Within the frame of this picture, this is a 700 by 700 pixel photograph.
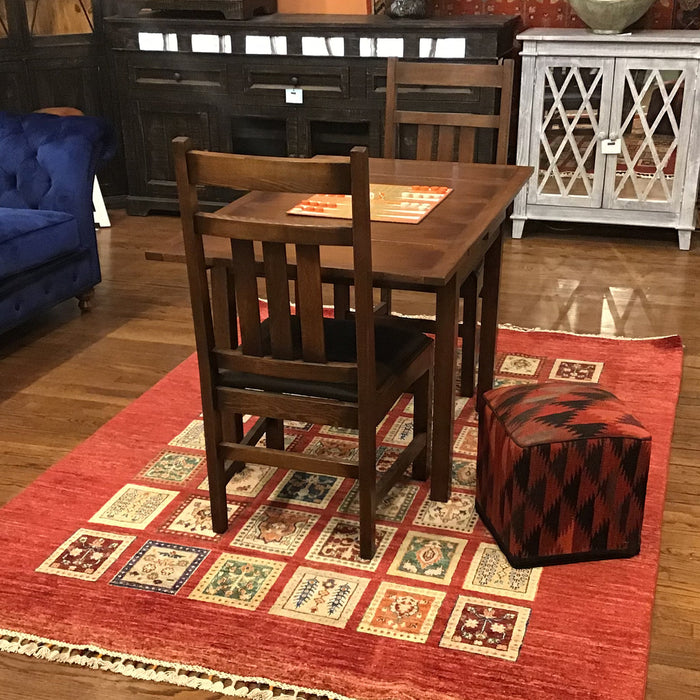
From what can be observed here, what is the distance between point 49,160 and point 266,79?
1405mm

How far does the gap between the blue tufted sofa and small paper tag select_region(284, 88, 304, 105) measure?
1123 millimetres

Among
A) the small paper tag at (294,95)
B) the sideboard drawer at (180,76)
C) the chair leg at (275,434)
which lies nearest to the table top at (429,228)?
the chair leg at (275,434)

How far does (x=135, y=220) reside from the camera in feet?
17.2

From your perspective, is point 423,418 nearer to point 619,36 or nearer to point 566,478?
point 566,478

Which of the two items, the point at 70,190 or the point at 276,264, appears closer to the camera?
the point at 276,264

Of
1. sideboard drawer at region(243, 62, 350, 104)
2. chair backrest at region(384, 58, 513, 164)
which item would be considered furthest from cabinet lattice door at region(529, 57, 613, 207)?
chair backrest at region(384, 58, 513, 164)

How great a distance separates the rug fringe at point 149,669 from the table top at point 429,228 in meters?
0.88

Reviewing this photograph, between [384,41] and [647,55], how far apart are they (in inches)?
46.8

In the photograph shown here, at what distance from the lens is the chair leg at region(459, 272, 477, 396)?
2998mm

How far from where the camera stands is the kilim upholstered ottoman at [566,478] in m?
2.20

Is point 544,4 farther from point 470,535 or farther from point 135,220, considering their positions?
point 470,535

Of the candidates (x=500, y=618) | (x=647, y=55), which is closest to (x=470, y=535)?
(x=500, y=618)

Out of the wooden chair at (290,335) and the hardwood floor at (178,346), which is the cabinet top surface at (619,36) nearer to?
the hardwood floor at (178,346)

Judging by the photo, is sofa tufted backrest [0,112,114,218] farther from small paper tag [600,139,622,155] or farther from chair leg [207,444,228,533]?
small paper tag [600,139,622,155]
